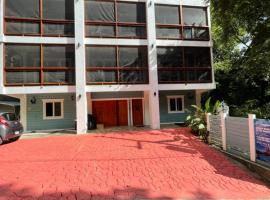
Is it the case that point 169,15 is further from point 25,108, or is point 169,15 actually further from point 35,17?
point 25,108

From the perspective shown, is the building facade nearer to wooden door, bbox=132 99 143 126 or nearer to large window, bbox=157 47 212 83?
large window, bbox=157 47 212 83

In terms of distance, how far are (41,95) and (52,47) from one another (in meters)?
3.77

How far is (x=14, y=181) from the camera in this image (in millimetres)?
6473

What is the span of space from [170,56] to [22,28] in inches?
371

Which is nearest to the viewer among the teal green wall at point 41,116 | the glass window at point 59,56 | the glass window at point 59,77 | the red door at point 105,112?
the glass window at point 59,77

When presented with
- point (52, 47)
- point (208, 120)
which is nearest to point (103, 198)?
point (208, 120)

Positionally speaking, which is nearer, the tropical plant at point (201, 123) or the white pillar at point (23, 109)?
the tropical plant at point (201, 123)

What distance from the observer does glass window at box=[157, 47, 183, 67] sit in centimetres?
1633

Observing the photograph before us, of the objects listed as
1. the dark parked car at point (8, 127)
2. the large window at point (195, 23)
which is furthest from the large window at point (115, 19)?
the dark parked car at point (8, 127)

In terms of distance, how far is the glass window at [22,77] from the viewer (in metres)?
14.3

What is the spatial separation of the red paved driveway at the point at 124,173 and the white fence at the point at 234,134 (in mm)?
620

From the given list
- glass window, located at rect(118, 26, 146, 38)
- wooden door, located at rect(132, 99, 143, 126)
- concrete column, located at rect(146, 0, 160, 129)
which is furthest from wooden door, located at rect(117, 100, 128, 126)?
glass window, located at rect(118, 26, 146, 38)

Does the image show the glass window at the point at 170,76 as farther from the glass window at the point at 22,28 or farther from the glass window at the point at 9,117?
the glass window at the point at 9,117

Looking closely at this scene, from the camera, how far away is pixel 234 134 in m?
8.87
